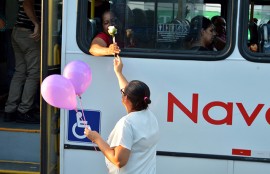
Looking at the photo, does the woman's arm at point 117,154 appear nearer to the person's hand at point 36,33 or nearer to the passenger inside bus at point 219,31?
the passenger inside bus at point 219,31

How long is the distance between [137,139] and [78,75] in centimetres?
63

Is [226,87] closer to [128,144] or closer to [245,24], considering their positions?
[245,24]

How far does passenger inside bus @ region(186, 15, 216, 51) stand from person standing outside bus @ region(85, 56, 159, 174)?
0.80 m

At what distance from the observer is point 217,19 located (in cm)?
348

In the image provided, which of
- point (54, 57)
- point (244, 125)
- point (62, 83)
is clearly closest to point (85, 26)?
point (54, 57)

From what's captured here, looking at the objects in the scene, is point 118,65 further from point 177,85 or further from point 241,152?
point 241,152

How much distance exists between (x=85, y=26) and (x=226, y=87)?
1.12 m

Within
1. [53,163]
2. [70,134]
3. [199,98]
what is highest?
[199,98]

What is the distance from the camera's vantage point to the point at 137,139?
9.11ft

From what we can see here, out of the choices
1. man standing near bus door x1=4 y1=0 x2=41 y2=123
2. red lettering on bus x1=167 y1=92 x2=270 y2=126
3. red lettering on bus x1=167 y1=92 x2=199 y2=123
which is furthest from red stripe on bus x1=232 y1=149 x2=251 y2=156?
man standing near bus door x1=4 y1=0 x2=41 y2=123

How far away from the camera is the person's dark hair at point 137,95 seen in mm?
2785

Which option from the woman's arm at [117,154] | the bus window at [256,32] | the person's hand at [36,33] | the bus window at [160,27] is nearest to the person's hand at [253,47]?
the bus window at [256,32]

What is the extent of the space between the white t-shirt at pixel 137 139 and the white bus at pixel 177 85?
23.9 inches

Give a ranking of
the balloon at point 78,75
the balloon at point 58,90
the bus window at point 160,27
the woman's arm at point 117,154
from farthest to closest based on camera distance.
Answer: the bus window at point 160,27, the balloon at point 78,75, the balloon at point 58,90, the woman's arm at point 117,154
